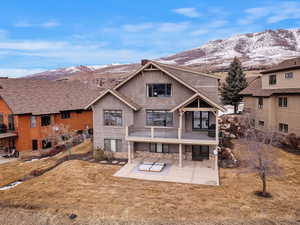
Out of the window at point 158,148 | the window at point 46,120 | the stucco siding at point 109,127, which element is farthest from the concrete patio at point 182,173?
the window at point 46,120

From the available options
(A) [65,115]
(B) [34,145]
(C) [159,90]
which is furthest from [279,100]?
(B) [34,145]

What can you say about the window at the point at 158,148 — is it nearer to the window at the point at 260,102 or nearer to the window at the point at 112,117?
the window at the point at 112,117

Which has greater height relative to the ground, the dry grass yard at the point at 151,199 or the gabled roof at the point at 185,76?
the gabled roof at the point at 185,76

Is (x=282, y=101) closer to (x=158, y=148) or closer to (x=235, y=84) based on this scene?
(x=235, y=84)

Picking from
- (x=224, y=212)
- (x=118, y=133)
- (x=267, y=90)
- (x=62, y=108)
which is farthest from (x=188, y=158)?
(x=62, y=108)

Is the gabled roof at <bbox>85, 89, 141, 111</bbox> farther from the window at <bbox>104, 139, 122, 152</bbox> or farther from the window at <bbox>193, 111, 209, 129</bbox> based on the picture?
the window at <bbox>193, 111, 209, 129</bbox>

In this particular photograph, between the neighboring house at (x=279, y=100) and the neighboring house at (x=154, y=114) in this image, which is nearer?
the neighboring house at (x=154, y=114)

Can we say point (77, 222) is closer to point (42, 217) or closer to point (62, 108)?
point (42, 217)
